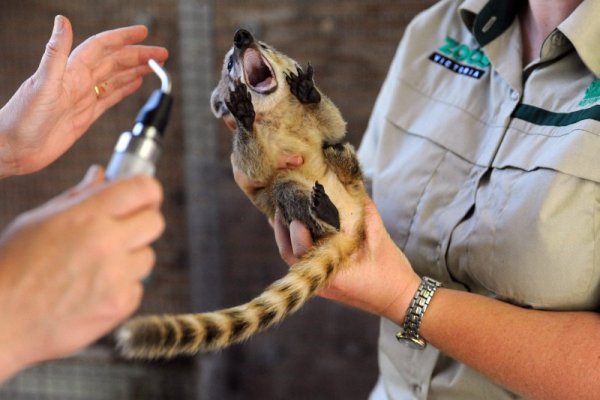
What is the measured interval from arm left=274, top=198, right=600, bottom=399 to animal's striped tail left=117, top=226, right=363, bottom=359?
4 cm

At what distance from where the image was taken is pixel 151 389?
3.14 m

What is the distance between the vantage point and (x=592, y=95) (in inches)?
43.9

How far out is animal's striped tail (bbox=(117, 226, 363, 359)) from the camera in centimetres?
73

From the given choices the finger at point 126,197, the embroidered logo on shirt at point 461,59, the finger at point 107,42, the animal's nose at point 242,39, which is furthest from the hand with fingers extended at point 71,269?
the embroidered logo on shirt at point 461,59

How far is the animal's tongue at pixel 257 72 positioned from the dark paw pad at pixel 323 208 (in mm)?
304

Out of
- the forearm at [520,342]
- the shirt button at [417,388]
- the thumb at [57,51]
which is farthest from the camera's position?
the shirt button at [417,388]

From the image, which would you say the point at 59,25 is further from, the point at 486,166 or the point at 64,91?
the point at 486,166

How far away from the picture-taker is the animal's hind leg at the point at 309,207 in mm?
1230

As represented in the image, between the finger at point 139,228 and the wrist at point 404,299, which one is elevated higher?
the finger at point 139,228

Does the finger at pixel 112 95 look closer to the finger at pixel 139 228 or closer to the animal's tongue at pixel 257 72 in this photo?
the animal's tongue at pixel 257 72

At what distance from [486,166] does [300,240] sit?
0.38m

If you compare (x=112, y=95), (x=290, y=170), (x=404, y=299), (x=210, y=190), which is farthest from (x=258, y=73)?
(x=210, y=190)

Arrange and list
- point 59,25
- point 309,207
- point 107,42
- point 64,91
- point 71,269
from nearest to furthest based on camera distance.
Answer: point 71,269 < point 59,25 < point 64,91 < point 107,42 < point 309,207

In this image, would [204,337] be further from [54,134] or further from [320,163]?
[320,163]
